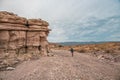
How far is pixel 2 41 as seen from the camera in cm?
3381

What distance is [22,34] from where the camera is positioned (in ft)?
121

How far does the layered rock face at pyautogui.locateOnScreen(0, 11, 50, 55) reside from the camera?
3397 centimetres

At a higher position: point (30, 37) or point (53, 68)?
point (30, 37)

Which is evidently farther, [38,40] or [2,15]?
[38,40]

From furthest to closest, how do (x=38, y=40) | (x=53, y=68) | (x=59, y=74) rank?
1. (x=38, y=40)
2. (x=53, y=68)
3. (x=59, y=74)

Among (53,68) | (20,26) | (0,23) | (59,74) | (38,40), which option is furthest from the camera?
(38,40)

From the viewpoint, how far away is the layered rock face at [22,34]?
34.0 meters

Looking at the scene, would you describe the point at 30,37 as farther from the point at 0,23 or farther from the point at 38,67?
the point at 38,67

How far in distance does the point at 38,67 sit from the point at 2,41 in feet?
25.4

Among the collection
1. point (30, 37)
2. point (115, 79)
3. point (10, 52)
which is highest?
point (30, 37)

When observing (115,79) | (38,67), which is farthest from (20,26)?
(115,79)

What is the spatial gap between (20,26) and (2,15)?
13.2 ft

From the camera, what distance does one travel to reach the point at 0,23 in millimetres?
33344

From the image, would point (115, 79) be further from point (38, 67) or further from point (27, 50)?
point (27, 50)
